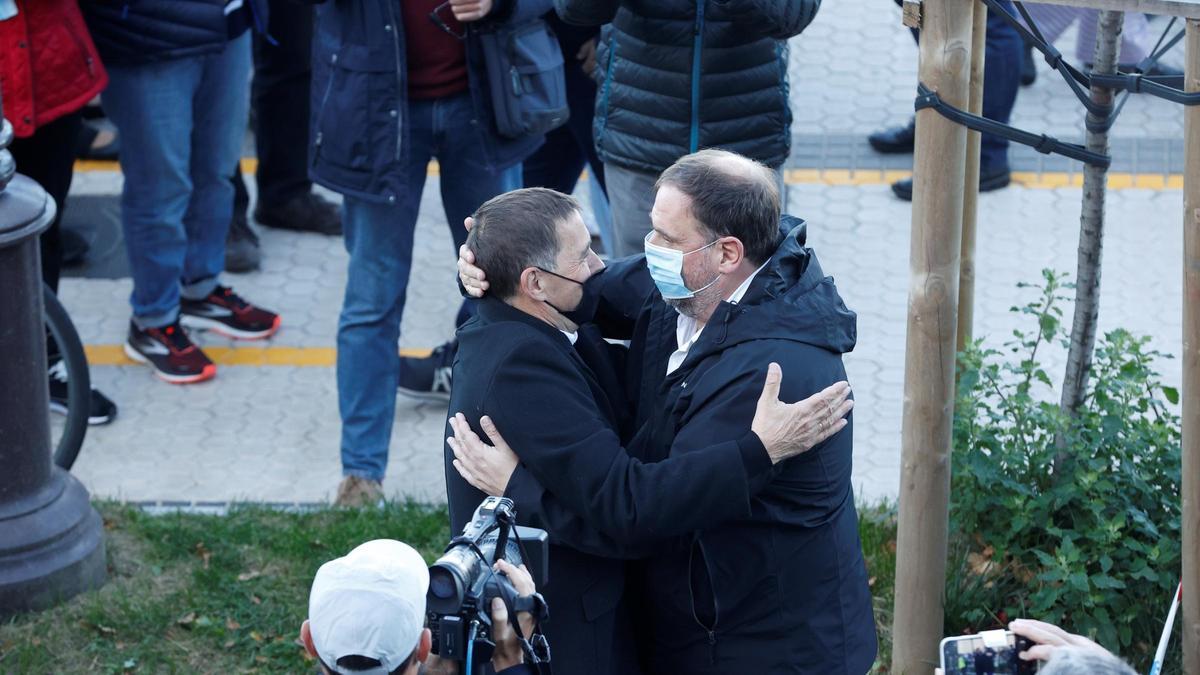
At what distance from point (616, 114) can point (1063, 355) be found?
2.36 m

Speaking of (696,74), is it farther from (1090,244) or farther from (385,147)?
(1090,244)

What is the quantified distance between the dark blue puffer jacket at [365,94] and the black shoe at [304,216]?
7.85ft

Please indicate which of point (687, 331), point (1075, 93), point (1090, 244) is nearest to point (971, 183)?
point (1090, 244)

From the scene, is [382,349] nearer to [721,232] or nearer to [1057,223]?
[721,232]

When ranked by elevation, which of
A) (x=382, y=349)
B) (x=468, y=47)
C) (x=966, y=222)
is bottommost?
(x=382, y=349)

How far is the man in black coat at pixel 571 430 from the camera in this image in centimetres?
289

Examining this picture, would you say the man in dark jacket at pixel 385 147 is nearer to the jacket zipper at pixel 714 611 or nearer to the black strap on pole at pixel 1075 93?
the black strap on pole at pixel 1075 93

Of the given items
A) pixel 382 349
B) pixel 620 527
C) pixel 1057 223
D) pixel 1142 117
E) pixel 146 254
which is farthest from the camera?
pixel 1142 117

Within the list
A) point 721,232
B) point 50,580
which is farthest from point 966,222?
point 50,580

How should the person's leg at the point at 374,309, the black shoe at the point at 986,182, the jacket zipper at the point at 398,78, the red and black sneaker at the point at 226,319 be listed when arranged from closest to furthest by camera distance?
the jacket zipper at the point at 398,78 < the person's leg at the point at 374,309 < the red and black sneaker at the point at 226,319 < the black shoe at the point at 986,182

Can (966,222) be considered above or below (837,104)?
above

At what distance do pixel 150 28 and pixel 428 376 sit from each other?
62.0 inches

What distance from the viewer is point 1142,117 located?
321 inches

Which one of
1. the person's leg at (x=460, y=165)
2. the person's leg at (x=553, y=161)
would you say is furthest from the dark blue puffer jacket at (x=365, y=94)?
the person's leg at (x=553, y=161)
